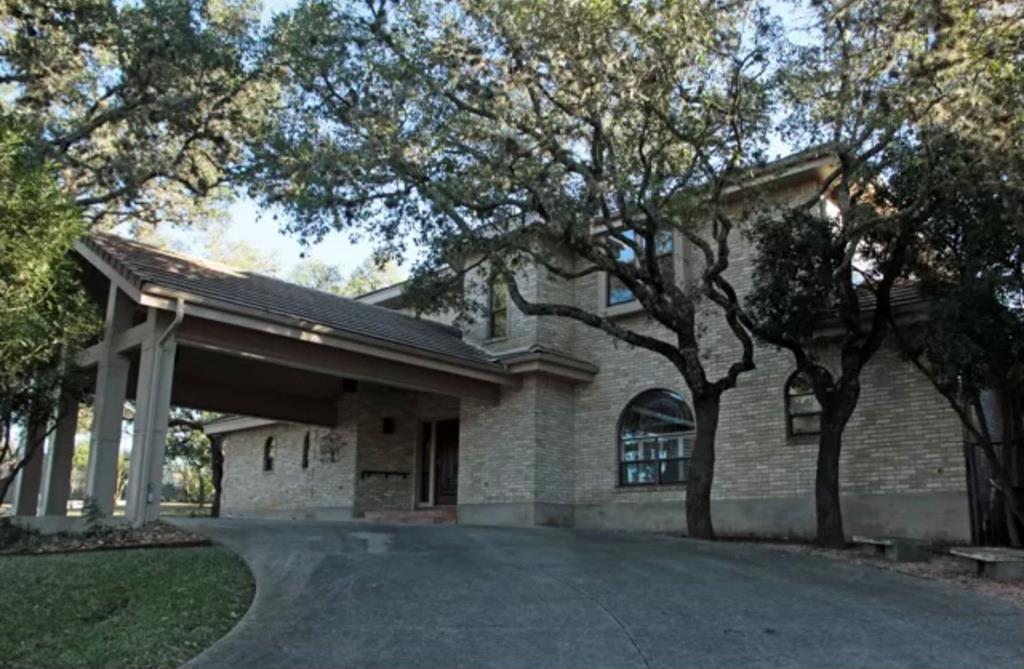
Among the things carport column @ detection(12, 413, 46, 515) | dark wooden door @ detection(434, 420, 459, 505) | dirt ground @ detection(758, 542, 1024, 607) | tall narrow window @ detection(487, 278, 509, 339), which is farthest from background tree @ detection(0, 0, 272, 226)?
dirt ground @ detection(758, 542, 1024, 607)

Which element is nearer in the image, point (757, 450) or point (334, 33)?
point (334, 33)

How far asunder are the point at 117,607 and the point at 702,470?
9376 millimetres

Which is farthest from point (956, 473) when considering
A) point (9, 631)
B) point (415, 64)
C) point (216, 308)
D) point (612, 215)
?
point (9, 631)

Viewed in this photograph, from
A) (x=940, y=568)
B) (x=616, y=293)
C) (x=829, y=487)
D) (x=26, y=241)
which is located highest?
(x=616, y=293)

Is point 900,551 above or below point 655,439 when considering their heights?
below

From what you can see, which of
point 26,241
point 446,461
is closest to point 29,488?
point 446,461

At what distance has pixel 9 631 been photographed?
21.8 feet

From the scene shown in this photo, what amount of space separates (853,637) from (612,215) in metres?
9.77

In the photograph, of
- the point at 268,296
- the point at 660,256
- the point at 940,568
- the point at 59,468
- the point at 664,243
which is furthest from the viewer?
the point at 660,256

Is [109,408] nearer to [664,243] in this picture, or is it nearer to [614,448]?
[614,448]

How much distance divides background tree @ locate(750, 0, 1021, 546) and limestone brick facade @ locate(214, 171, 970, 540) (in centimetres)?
158

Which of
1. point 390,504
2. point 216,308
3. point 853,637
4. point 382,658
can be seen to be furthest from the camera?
point 390,504

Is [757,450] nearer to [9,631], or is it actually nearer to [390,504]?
[390,504]

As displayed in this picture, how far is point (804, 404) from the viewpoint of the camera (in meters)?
16.1
